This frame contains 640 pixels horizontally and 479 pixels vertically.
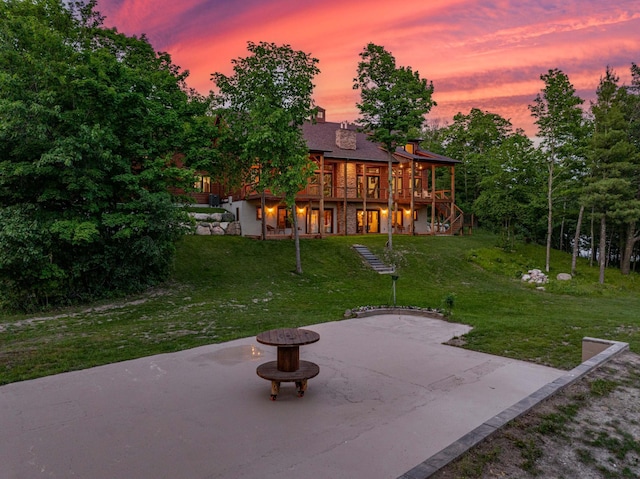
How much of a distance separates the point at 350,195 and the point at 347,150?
3580 mm

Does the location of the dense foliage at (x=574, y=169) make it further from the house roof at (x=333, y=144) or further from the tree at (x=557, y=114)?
the house roof at (x=333, y=144)

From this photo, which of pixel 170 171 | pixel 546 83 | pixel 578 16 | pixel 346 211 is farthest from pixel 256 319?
pixel 546 83

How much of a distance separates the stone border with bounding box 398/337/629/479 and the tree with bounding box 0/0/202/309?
11572 millimetres

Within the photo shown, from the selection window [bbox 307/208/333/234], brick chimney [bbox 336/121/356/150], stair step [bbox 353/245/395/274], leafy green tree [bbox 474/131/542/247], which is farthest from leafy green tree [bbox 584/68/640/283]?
window [bbox 307/208/333/234]

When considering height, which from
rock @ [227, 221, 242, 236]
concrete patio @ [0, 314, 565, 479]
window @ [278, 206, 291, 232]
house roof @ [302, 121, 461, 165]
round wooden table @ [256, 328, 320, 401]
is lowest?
concrete patio @ [0, 314, 565, 479]

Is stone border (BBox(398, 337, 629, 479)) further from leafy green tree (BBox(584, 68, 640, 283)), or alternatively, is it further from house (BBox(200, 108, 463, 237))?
house (BBox(200, 108, 463, 237))

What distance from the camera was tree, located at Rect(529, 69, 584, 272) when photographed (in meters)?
22.0

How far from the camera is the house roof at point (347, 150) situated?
27641 mm

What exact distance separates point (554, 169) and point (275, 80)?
18722 mm

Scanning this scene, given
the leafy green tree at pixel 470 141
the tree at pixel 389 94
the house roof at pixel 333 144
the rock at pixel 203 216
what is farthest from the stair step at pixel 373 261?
the leafy green tree at pixel 470 141

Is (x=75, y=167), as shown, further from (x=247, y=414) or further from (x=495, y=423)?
(x=495, y=423)

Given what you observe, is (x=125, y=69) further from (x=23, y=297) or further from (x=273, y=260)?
(x=273, y=260)

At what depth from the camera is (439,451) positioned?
3.78 metres

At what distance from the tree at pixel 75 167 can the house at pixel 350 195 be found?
1064 centimetres
